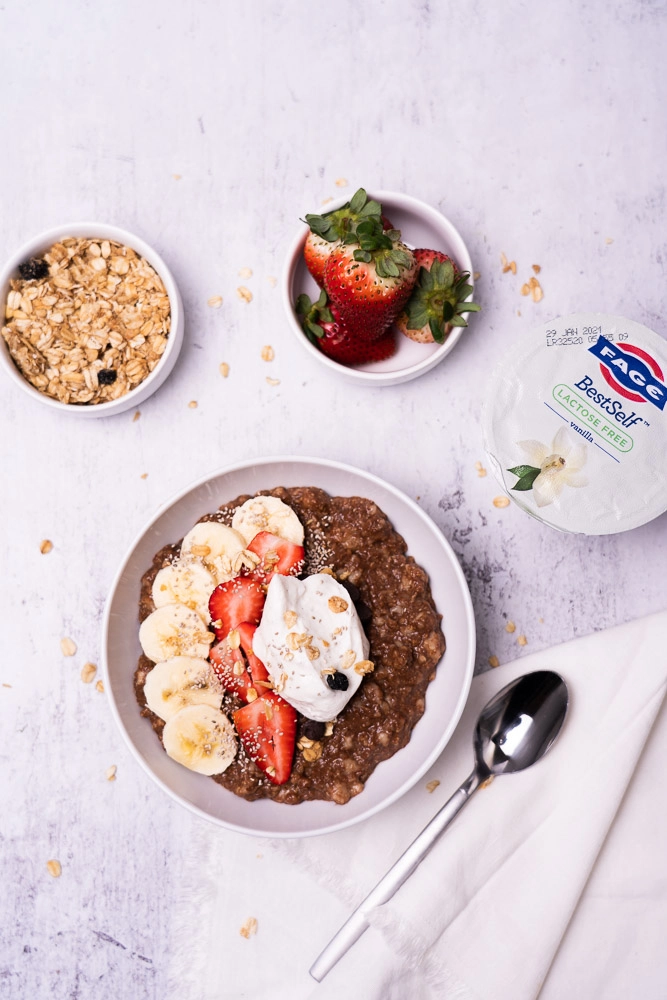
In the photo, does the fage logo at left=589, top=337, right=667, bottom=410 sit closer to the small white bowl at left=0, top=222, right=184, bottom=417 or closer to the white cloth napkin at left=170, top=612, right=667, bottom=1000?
the white cloth napkin at left=170, top=612, right=667, bottom=1000

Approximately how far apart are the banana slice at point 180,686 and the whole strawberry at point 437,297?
0.92 m

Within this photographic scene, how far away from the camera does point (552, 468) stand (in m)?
1.74

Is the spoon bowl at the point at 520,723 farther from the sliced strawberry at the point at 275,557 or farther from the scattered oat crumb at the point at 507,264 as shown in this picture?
the scattered oat crumb at the point at 507,264

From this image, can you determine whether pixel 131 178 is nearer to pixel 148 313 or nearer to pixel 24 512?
pixel 148 313

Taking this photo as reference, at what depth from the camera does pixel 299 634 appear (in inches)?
63.6

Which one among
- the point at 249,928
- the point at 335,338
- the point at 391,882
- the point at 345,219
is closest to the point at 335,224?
the point at 345,219

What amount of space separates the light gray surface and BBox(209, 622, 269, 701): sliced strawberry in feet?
1.30

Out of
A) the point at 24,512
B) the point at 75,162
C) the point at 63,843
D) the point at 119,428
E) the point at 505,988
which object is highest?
the point at 75,162

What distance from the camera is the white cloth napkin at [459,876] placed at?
1796mm

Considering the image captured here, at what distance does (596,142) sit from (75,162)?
4.45 ft

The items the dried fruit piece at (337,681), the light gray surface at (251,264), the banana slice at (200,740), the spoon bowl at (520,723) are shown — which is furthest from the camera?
the light gray surface at (251,264)

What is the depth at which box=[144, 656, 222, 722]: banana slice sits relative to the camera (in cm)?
175

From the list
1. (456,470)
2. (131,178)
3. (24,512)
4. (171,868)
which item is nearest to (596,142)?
(456,470)

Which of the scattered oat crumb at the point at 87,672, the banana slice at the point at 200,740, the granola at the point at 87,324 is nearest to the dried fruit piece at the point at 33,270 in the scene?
the granola at the point at 87,324
